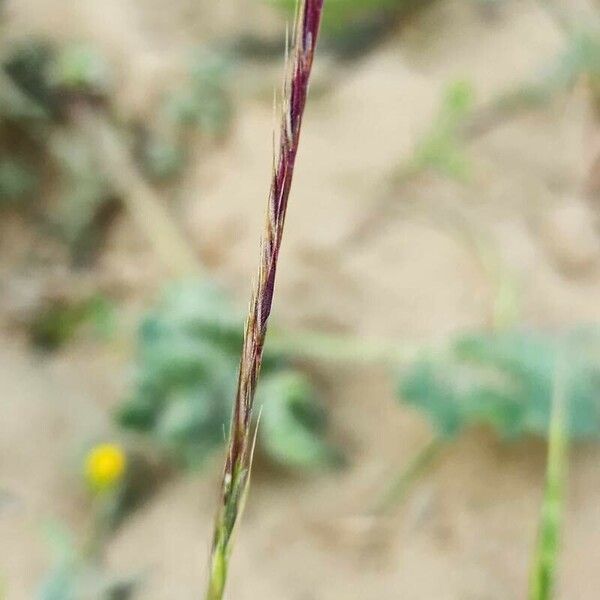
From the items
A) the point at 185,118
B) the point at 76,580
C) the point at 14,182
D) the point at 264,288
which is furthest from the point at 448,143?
the point at 264,288

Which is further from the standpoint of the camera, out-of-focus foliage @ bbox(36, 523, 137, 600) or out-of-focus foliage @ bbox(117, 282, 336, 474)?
out-of-focus foliage @ bbox(117, 282, 336, 474)

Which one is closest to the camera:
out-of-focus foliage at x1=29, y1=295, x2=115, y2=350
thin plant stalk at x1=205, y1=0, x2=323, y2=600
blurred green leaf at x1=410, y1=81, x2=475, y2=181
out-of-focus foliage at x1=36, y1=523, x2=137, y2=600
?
thin plant stalk at x1=205, y1=0, x2=323, y2=600

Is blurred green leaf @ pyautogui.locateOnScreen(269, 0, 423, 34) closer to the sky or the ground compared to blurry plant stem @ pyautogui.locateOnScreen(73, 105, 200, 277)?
closer to the sky

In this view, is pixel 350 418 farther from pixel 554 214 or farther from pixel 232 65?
pixel 232 65

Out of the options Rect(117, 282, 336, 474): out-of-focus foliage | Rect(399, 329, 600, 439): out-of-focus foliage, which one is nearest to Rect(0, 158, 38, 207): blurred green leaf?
Rect(117, 282, 336, 474): out-of-focus foliage

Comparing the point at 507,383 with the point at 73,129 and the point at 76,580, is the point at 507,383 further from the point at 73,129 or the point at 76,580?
the point at 73,129

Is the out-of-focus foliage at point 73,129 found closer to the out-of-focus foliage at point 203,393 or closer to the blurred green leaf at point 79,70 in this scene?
the blurred green leaf at point 79,70

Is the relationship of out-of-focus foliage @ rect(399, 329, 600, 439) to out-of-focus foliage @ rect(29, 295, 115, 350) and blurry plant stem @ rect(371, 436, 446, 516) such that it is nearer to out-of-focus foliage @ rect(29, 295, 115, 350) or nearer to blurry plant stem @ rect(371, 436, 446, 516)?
blurry plant stem @ rect(371, 436, 446, 516)

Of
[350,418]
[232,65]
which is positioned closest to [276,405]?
[350,418]
